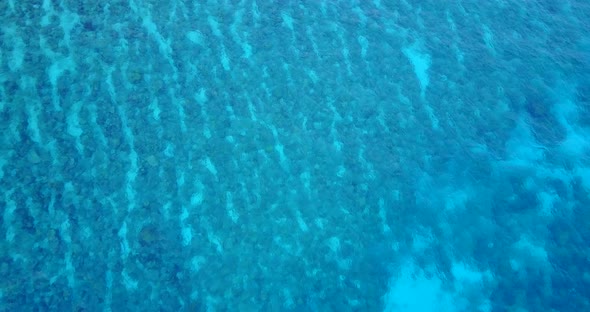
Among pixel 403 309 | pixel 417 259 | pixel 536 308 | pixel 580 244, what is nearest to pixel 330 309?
pixel 403 309

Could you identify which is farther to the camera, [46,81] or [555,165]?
[555,165]

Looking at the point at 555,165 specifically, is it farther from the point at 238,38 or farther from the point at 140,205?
the point at 140,205

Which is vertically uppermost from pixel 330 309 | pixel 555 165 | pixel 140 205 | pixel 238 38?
pixel 238 38

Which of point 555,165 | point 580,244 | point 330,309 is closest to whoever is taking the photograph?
point 330,309

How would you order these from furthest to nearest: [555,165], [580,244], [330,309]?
[555,165]
[580,244]
[330,309]

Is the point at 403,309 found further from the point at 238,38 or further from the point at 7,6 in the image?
the point at 7,6

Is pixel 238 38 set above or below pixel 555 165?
above
